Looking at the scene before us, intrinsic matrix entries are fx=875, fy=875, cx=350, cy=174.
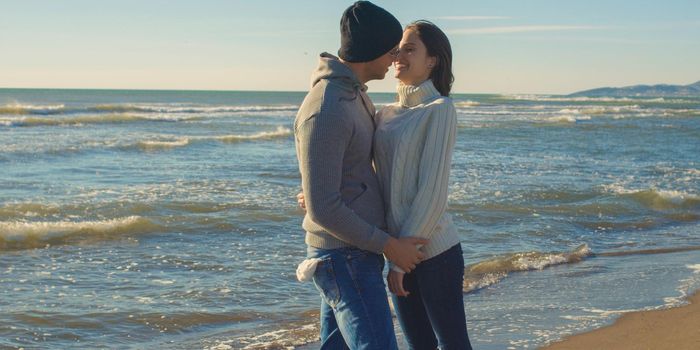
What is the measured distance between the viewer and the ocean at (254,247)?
21.1 ft

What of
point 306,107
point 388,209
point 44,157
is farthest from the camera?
point 44,157

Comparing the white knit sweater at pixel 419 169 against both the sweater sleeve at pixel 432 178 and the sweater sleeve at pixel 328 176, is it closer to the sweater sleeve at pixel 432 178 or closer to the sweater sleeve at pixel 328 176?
the sweater sleeve at pixel 432 178

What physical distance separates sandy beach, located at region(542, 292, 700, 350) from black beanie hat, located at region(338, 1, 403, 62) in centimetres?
322

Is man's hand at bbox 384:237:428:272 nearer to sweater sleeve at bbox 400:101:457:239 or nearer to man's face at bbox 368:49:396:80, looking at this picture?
sweater sleeve at bbox 400:101:457:239

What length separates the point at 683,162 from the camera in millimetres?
19891

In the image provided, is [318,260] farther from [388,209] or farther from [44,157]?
[44,157]

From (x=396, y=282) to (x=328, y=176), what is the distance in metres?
0.57

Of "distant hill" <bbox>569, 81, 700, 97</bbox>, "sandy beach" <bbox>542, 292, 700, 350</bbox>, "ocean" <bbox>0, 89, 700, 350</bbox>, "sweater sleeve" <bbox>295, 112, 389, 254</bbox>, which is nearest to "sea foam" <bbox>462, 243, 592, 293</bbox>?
"ocean" <bbox>0, 89, 700, 350</bbox>

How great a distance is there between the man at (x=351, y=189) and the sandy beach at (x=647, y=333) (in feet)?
9.55

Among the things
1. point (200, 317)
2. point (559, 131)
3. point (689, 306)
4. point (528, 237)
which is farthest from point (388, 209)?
point (559, 131)

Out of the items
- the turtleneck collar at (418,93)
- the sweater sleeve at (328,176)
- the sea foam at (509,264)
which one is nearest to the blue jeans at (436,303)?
the sweater sleeve at (328,176)

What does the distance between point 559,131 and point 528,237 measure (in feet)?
77.7

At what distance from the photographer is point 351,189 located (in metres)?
3.09

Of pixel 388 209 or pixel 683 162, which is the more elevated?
pixel 388 209
